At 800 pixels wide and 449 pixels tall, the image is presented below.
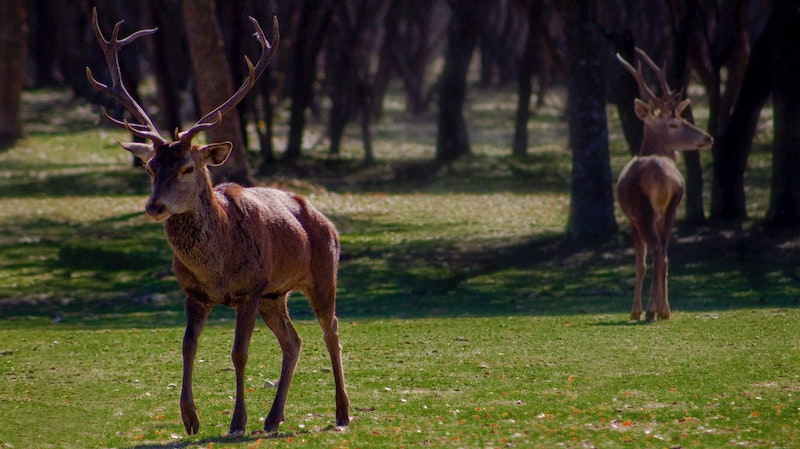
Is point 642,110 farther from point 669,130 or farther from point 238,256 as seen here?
point 238,256

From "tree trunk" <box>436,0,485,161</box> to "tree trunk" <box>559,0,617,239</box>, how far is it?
10.5m

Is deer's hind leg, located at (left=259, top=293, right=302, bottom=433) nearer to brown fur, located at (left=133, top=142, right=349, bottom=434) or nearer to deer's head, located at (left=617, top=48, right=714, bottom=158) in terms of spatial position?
brown fur, located at (left=133, top=142, right=349, bottom=434)

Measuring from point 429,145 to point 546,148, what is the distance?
169 inches

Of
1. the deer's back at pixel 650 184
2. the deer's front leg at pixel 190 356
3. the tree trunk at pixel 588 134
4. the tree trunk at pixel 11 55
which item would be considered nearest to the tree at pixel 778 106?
the tree trunk at pixel 588 134

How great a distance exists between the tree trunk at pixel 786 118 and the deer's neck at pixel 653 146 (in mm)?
3843

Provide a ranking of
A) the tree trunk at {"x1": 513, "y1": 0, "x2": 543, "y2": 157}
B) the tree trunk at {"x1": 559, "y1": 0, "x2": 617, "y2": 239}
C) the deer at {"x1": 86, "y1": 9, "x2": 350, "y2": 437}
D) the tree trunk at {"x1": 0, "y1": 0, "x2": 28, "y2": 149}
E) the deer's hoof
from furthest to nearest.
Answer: the tree trunk at {"x1": 513, "y1": 0, "x2": 543, "y2": 157}
the tree trunk at {"x1": 0, "y1": 0, "x2": 28, "y2": 149}
the tree trunk at {"x1": 559, "y1": 0, "x2": 617, "y2": 239}
the deer's hoof
the deer at {"x1": 86, "y1": 9, "x2": 350, "y2": 437}

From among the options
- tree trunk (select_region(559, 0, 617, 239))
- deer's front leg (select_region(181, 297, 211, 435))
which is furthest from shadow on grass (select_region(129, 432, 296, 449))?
tree trunk (select_region(559, 0, 617, 239))

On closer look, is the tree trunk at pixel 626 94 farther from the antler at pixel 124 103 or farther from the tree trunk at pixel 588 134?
the antler at pixel 124 103

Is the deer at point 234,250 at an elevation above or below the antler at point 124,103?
below

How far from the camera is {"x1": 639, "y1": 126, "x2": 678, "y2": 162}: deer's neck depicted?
15375 millimetres

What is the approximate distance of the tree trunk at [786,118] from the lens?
18.4m

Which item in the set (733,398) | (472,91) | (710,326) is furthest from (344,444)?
(472,91)

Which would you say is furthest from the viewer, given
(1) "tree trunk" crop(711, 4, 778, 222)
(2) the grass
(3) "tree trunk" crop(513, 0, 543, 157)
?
(3) "tree trunk" crop(513, 0, 543, 157)

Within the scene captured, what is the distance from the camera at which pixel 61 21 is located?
155 feet
